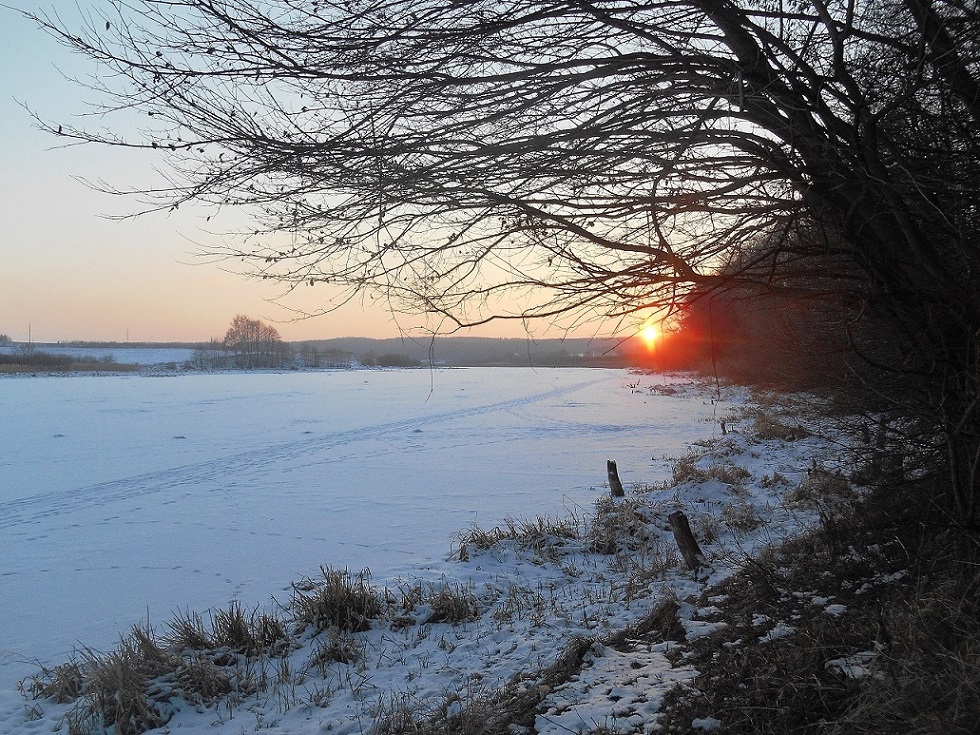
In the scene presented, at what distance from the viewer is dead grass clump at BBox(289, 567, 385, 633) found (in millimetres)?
5672

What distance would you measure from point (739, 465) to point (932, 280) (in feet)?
31.6

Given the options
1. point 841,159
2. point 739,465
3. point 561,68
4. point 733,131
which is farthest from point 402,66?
point 739,465

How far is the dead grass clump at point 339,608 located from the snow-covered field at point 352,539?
9.3 inches

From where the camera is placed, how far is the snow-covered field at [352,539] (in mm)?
4543

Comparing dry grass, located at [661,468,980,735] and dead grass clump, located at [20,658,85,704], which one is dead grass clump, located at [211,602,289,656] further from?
dry grass, located at [661,468,980,735]

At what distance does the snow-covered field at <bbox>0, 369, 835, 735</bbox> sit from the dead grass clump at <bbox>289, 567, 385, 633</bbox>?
0.24 metres

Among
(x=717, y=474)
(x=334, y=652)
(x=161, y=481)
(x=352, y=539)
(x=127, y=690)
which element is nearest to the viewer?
(x=127, y=690)

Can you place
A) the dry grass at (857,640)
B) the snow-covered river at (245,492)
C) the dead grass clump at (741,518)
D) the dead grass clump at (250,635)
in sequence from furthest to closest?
the dead grass clump at (741,518) → the snow-covered river at (245,492) → the dead grass clump at (250,635) → the dry grass at (857,640)

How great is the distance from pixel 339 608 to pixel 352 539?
12.5ft

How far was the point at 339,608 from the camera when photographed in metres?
5.77

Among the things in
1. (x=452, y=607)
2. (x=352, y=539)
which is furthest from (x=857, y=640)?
(x=352, y=539)

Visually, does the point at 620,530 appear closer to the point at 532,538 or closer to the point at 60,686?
the point at 532,538

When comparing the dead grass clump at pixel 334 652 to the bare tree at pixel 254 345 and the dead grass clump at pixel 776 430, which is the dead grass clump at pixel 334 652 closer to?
the dead grass clump at pixel 776 430

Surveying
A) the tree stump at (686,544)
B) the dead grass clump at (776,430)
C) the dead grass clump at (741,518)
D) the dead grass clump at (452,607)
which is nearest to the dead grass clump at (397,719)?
the dead grass clump at (452,607)
